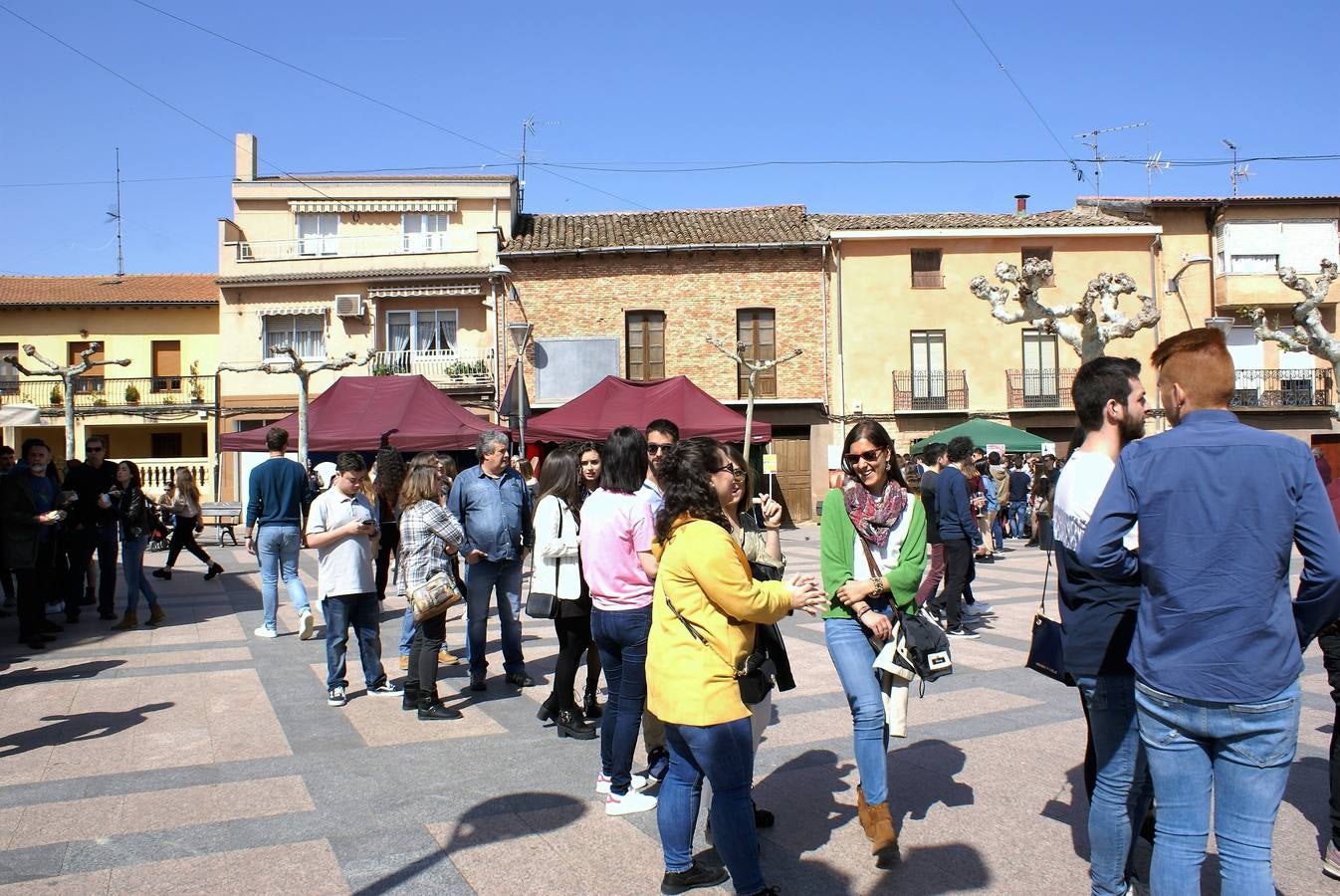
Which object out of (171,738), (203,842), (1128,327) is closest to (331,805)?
(203,842)

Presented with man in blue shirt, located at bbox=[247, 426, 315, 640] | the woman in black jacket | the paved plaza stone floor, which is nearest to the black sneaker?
the paved plaza stone floor

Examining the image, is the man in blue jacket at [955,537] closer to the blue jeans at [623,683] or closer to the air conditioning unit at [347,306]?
the blue jeans at [623,683]

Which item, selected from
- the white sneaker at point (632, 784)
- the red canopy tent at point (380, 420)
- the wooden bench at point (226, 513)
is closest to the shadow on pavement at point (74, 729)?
the white sneaker at point (632, 784)

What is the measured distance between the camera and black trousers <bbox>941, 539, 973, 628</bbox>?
9.02 meters

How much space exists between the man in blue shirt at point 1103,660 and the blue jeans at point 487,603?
4.32 metres

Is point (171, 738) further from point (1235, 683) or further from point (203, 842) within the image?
point (1235, 683)

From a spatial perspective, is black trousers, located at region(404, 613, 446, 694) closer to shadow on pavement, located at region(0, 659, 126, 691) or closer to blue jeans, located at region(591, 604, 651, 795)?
blue jeans, located at region(591, 604, 651, 795)

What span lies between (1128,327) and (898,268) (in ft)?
43.1

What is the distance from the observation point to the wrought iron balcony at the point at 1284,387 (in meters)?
31.3

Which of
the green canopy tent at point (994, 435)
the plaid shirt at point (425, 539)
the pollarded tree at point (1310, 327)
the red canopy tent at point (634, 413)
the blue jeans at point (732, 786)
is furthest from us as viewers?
the green canopy tent at point (994, 435)

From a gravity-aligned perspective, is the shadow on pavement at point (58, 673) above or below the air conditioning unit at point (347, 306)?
below

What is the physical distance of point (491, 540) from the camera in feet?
22.7

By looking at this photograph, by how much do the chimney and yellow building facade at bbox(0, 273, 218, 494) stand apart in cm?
426

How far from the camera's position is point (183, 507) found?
44.0ft
